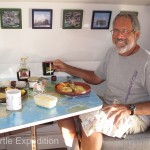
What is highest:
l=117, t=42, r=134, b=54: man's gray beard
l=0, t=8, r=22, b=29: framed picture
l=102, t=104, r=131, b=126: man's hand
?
l=0, t=8, r=22, b=29: framed picture

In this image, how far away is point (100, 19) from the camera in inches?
76.0

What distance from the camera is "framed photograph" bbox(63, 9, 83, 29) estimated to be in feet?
6.10

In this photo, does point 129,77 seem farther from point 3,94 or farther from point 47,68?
point 3,94

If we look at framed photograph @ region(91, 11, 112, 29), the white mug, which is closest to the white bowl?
the white mug

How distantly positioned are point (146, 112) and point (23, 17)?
1049mm

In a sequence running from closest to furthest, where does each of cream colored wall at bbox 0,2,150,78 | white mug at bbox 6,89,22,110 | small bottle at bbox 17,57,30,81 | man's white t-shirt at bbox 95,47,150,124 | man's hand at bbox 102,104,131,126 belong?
white mug at bbox 6,89,22,110 → man's hand at bbox 102,104,131,126 → man's white t-shirt at bbox 95,47,150,124 → small bottle at bbox 17,57,30,81 → cream colored wall at bbox 0,2,150,78

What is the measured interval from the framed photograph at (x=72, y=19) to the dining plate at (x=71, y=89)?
1.70 ft

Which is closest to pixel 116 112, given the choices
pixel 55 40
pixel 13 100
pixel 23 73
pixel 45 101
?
pixel 45 101

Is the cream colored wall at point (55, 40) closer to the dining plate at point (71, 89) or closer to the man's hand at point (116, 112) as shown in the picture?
the dining plate at point (71, 89)

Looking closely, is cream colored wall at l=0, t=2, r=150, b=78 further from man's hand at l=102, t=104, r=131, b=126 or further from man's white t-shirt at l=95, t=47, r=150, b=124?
man's hand at l=102, t=104, r=131, b=126

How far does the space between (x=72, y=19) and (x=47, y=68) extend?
0.41 meters

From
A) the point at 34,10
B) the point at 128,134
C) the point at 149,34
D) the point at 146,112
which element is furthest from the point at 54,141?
the point at 149,34

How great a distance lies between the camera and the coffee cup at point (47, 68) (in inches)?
72.1

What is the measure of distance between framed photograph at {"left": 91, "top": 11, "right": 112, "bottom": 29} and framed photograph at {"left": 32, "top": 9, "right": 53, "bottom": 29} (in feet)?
1.09
